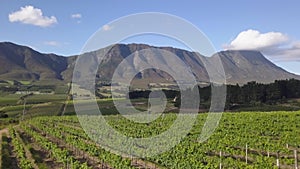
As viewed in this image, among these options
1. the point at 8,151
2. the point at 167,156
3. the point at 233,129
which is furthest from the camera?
the point at 233,129

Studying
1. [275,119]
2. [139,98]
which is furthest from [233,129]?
[139,98]

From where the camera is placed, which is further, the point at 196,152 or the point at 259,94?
the point at 259,94

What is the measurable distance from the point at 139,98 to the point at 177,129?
139 feet

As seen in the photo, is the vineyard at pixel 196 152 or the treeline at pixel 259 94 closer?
the vineyard at pixel 196 152

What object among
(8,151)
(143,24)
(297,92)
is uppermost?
(143,24)

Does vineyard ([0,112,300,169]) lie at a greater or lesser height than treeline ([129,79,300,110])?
lesser

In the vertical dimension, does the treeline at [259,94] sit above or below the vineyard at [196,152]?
above

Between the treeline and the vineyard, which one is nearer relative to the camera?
the vineyard

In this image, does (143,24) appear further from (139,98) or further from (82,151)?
(139,98)

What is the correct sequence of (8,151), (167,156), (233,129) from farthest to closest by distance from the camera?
(233,129) → (8,151) → (167,156)

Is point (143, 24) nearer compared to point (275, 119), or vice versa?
point (143, 24)

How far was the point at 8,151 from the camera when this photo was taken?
1093 inches

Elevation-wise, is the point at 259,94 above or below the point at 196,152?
above

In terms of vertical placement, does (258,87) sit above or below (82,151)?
above
